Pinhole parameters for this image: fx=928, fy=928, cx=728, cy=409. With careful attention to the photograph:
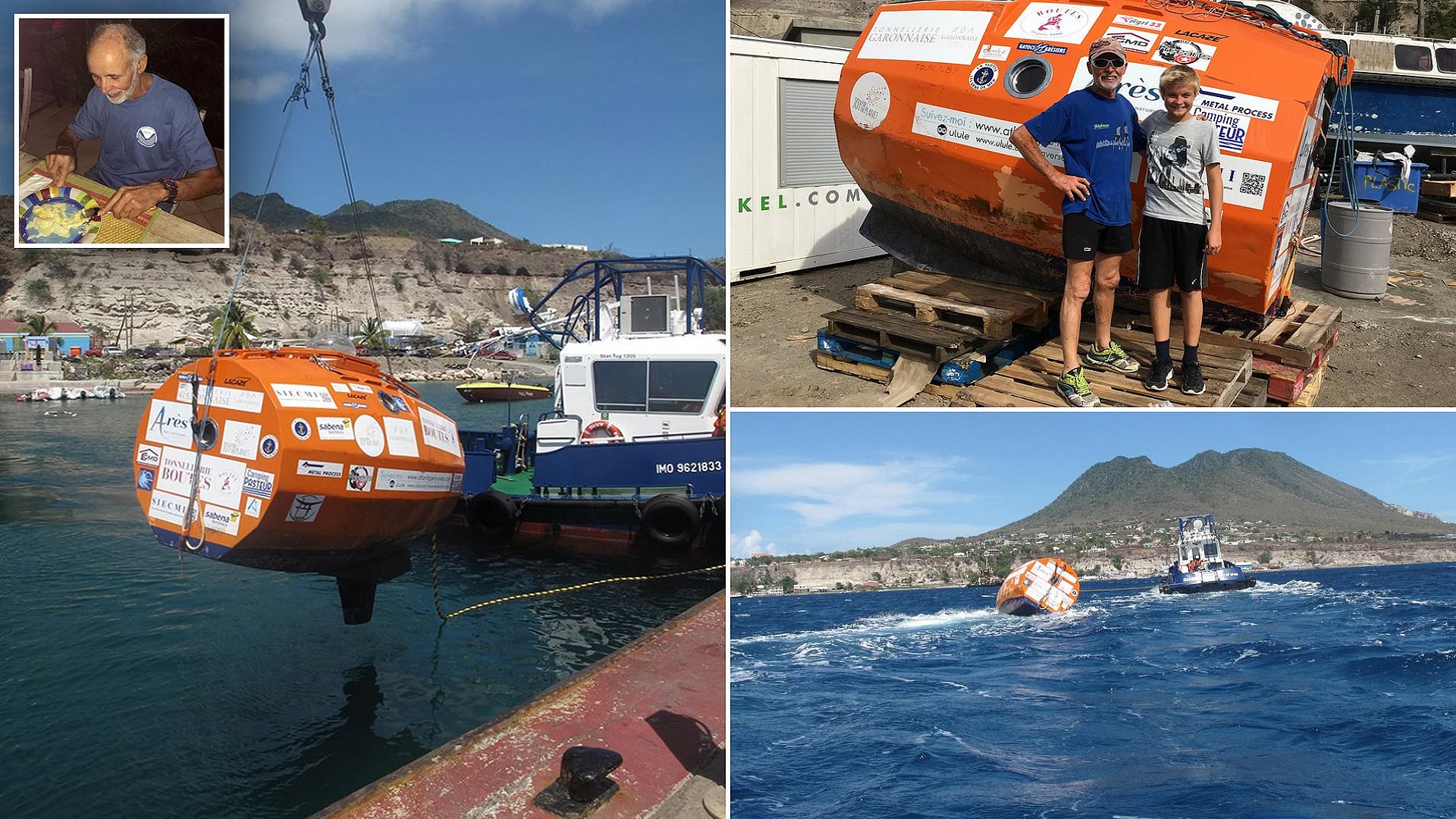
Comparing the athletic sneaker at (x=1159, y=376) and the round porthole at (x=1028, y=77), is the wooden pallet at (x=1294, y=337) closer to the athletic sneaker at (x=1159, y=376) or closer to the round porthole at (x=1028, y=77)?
the athletic sneaker at (x=1159, y=376)

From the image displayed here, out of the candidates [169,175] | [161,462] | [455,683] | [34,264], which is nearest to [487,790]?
[161,462]

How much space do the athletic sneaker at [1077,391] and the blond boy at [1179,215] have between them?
38cm

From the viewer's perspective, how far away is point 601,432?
1598 centimetres

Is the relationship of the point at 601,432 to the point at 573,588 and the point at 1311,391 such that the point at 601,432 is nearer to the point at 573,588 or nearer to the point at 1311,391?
the point at 573,588

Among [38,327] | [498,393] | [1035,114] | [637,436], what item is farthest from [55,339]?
[1035,114]

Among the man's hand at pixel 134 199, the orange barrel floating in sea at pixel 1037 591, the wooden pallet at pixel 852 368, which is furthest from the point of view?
the man's hand at pixel 134 199

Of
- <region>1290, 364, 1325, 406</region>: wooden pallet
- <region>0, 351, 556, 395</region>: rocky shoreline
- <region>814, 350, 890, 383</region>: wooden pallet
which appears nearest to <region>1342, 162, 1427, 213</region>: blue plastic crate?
<region>1290, 364, 1325, 406</region>: wooden pallet

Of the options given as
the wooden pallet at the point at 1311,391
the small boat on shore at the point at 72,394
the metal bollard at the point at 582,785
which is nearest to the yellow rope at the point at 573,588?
the metal bollard at the point at 582,785

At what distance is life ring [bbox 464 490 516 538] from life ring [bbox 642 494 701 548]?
296cm

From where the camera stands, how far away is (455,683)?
10.8 metres

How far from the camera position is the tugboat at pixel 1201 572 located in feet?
53.9

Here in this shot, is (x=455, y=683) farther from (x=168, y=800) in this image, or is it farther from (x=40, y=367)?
(x=40, y=367)

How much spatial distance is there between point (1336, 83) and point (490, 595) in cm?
1236

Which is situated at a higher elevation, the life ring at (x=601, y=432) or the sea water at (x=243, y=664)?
the life ring at (x=601, y=432)
